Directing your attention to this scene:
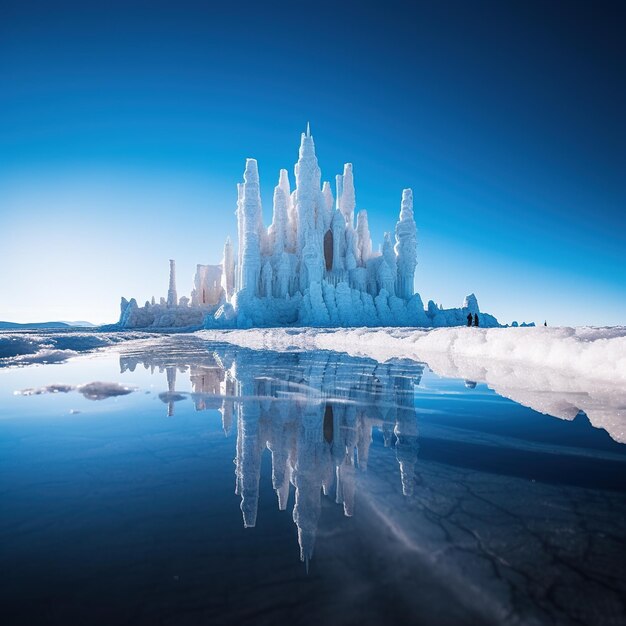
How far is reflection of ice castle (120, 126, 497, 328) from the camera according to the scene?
42.6 metres

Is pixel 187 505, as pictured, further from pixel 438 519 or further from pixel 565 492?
pixel 565 492

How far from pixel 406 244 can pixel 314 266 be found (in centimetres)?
1324

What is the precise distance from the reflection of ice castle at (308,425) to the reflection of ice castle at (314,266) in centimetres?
3418

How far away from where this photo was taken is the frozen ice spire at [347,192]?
173 feet

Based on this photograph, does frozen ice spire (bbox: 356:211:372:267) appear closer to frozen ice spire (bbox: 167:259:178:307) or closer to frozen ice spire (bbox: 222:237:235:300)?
frozen ice spire (bbox: 222:237:235:300)

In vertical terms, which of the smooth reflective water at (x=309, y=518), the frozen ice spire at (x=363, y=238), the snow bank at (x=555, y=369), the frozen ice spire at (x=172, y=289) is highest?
the frozen ice spire at (x=363, y=238)

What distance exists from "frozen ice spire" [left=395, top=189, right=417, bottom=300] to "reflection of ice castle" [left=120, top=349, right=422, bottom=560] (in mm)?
41580

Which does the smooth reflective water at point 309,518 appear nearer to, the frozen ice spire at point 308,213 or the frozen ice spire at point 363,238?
the frozen ice spire at point 308,213

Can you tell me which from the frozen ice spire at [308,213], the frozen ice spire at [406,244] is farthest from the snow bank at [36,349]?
the frozen ice spire at [406,244]

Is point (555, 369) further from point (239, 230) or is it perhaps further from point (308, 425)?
point (239, 230)

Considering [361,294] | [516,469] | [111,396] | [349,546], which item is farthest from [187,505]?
[361,294]

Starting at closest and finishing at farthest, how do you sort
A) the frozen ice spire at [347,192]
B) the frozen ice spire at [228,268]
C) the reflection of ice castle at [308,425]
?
the reflection of ice castle at [308,425], the frozen ice spire at [347,192], the frozen ice spire at [228,268]

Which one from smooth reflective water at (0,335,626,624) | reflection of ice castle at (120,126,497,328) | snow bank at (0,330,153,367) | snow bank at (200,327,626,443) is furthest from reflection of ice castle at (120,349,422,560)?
reflection of ice castle at (120,126,497,328)

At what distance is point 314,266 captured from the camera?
1714 inches
